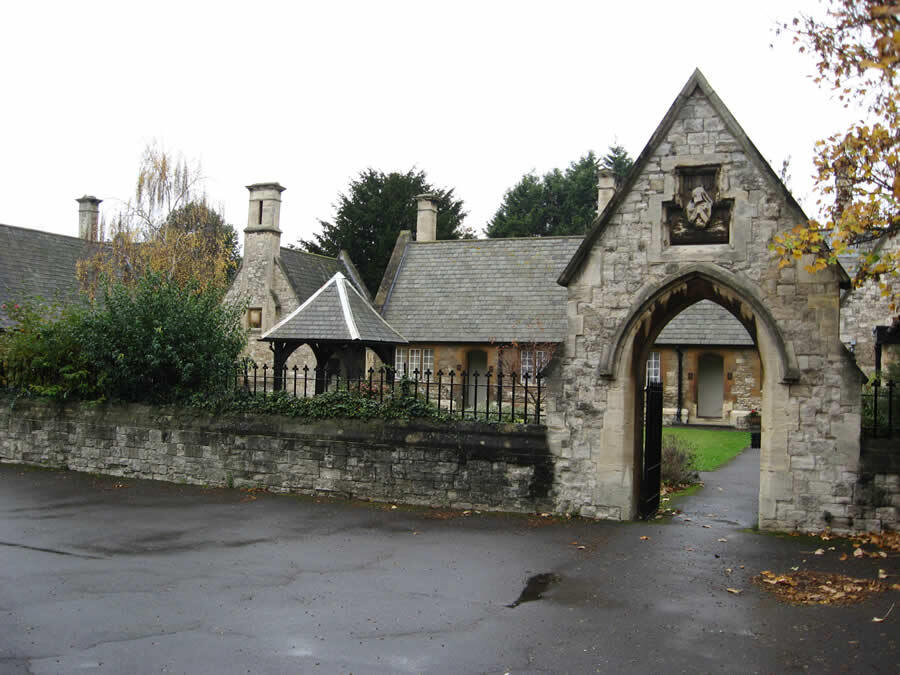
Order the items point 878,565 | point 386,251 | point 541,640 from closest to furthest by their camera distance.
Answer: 1. point 541,640
2. point 878,565
3. point 386,251

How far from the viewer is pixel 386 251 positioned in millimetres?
45938

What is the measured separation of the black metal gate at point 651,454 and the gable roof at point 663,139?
2.29 meters

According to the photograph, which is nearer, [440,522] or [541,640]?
[541,640]

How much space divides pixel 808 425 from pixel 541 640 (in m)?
5.43

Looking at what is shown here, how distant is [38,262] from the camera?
102 feet

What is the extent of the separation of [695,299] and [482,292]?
61.9 feet

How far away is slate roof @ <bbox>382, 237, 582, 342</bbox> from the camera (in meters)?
28.8

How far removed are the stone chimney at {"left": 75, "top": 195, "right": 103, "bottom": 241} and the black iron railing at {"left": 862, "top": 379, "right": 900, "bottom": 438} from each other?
34.0 m

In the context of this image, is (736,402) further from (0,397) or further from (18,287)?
(18,287)

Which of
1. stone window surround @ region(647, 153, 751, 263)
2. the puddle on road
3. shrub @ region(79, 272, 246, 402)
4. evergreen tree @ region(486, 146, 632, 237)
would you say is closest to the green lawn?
stone window surround @ region(647, 153, 751, 263)

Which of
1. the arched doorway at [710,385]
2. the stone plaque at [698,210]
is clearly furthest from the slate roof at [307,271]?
the stone plaque at [698,210]

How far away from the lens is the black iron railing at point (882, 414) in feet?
32.4

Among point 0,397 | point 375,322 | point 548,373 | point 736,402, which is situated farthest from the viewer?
point 736,402

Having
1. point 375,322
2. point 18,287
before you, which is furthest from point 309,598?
point 18,287
